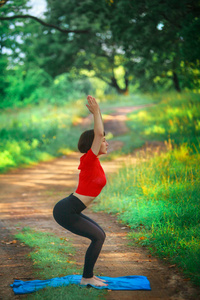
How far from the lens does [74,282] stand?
395 cm

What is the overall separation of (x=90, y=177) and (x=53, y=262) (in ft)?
5.72

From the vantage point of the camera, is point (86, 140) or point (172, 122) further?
point (172, 122)

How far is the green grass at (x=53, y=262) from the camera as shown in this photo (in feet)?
11.9

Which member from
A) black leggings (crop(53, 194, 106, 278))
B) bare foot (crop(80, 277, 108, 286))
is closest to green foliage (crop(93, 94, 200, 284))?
bare foot (crop(80, 277, 108, 286))

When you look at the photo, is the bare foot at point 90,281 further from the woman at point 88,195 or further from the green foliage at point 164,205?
the green foliage at point 164,205

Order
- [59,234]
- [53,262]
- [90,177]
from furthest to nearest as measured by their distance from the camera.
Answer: [59,234]
[53,262]
[90,177]

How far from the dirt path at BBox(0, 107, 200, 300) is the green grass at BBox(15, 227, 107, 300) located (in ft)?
0.41

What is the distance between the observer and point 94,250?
3748mm

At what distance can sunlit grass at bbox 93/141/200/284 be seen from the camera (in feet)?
15.9

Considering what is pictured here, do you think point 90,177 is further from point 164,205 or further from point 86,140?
point 164,205

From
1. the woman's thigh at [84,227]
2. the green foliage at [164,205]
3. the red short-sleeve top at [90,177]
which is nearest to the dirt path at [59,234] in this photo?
the green foliage at [164,205]

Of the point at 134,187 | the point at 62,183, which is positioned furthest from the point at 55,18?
the point at 134,187

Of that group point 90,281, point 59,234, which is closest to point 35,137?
point 59,234

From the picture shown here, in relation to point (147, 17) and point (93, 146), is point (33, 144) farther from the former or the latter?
point (93, 146)
